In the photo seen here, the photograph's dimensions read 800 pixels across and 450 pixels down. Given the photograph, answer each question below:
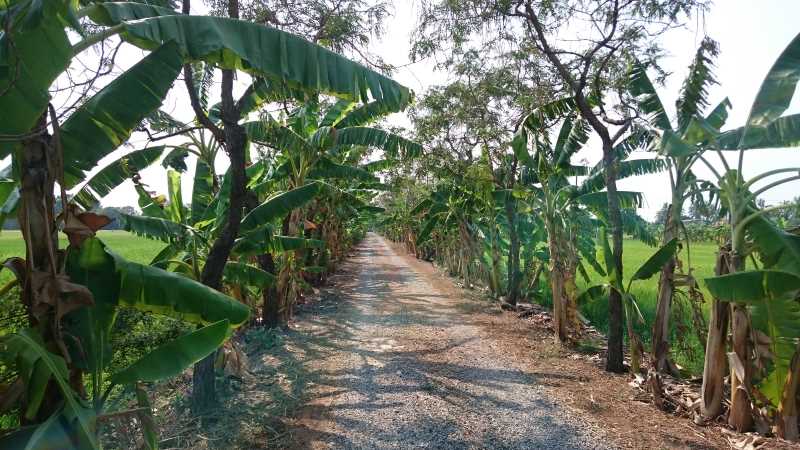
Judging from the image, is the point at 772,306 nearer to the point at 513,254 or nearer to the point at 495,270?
the point at 513,254

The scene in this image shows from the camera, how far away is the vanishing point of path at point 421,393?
4516mm

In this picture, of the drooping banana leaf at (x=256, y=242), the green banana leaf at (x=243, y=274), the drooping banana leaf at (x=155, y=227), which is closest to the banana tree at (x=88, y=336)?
the drooping banana leaf at (x=155, y=227)

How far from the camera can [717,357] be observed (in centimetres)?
487

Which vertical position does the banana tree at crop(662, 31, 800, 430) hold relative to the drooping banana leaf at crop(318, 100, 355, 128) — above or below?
below

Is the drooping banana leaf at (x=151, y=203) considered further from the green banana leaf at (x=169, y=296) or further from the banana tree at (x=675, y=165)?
the banana tree at (x=675, y=165)

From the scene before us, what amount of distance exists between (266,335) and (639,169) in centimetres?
857

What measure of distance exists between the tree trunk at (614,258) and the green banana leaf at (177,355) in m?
5.12

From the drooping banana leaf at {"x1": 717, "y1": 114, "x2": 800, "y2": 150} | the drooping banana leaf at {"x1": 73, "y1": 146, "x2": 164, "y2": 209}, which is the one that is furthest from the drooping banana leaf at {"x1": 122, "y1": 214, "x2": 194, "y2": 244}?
the drooping banana leaf at {"x1": 717, "y1": 114, "x2": 800, "y2": 150}

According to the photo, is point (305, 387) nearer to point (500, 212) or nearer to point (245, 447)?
point (245, 447)

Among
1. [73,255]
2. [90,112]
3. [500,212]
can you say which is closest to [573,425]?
[73,255]

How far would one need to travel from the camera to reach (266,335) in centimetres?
852

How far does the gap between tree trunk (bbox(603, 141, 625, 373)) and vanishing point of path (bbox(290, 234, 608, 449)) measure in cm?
133

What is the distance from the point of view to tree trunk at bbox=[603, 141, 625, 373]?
6150 millimetres

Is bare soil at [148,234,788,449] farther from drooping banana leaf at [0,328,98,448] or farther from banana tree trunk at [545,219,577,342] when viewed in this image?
drooping banana leaf at [0,328,98,448]
